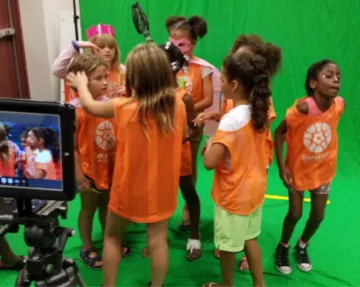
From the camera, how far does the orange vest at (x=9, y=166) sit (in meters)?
1.01

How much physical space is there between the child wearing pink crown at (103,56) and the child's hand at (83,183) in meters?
0.37

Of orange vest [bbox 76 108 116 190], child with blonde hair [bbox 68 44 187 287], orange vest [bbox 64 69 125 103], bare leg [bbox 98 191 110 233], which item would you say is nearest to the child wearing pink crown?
orange vest [bbox 64 69 125 103]

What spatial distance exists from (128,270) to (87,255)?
0.76 feet

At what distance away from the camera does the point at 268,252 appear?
229 cm

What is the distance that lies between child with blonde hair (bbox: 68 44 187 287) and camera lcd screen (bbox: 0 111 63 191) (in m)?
0.55

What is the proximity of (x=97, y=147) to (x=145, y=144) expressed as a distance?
1.42 feet

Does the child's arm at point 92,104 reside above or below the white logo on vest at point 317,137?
above

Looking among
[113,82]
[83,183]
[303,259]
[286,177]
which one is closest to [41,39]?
[113,82]

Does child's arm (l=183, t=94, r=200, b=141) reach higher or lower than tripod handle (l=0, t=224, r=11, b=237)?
higher

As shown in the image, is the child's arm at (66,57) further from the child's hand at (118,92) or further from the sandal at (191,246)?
the sandal at (191,246)

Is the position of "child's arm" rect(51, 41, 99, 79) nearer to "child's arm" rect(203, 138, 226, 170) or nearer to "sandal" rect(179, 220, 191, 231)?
"child's arm" rect(203, 138, 226, 170)

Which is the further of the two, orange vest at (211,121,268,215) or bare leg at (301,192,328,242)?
bare leg at (301,192,328,242)

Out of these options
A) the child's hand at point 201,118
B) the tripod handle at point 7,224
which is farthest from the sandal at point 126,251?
the tripod handle at point 7,224

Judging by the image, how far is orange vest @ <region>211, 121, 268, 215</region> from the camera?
1.56m
